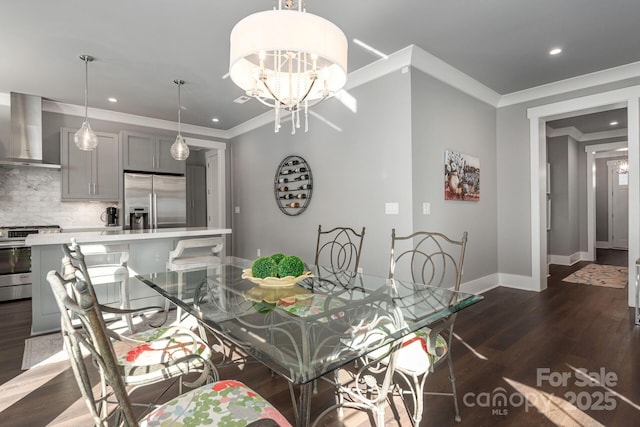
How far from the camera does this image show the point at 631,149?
3.48m

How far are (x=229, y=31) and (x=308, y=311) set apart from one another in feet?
8.35

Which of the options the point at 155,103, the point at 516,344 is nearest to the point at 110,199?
the point at 155,103

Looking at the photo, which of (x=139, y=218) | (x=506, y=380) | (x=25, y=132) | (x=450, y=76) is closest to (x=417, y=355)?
(x=506, y=380)

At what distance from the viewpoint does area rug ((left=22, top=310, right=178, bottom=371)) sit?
2.33 m

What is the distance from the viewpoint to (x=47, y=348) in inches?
101

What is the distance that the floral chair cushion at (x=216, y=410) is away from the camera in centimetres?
100

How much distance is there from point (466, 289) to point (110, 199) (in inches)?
201

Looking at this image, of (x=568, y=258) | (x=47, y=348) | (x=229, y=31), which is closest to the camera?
(x=47, y=348)

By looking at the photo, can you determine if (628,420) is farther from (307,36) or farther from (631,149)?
(631,149)

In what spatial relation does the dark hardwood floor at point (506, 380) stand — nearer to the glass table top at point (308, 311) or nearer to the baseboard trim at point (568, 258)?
the glass table top at point (308, 311)

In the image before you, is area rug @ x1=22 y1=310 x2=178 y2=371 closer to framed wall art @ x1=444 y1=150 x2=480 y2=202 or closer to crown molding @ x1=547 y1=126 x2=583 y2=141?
framed wall art @ x1=444 y1=150 x2=480 y2=202

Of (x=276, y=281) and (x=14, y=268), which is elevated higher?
(x=276, y=281)

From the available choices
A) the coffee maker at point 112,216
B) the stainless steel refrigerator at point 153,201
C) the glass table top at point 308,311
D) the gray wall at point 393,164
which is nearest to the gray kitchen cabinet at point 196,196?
the stainless steel refrigerator at point 153,201

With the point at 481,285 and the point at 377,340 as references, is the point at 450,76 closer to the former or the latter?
the point at 481,285
